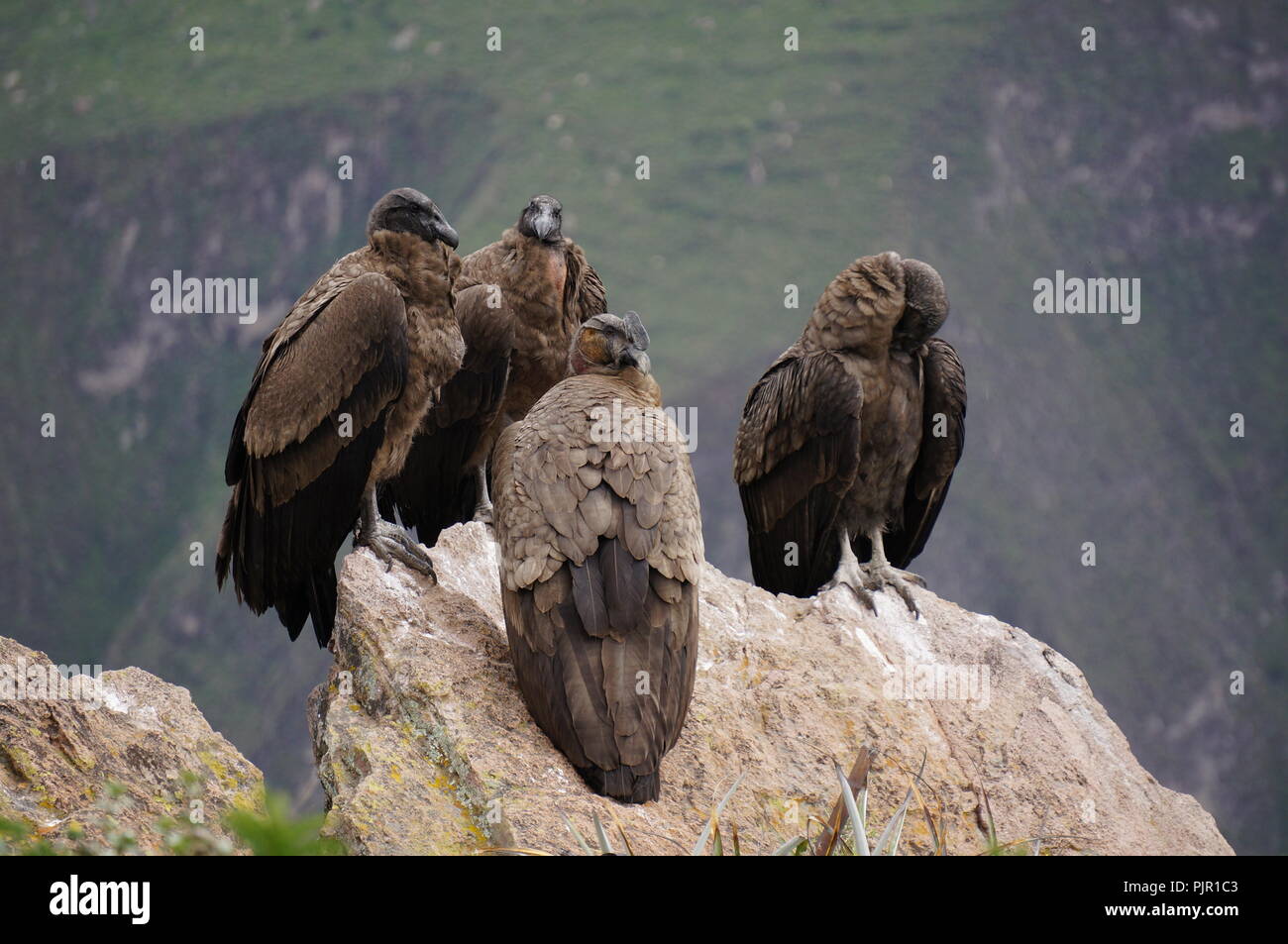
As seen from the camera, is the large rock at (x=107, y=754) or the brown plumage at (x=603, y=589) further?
the large rock at (x=107, y=754)

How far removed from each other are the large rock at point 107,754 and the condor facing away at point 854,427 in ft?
9.94

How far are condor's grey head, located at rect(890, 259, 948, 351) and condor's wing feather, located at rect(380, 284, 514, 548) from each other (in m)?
2.14

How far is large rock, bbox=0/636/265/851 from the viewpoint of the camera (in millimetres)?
4457

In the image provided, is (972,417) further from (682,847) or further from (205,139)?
(682,847)

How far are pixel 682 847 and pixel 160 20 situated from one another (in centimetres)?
1518

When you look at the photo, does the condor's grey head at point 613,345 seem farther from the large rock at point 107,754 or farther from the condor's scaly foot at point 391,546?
the large rock at point 107,754

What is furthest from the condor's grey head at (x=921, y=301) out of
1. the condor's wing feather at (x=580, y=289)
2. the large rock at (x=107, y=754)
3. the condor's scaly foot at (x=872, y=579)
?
the large rock at (x=107, y=754)

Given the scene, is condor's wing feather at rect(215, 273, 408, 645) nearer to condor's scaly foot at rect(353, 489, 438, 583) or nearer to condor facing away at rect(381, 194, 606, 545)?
condor's scaly foot at rect(353, 489, 438, 583)

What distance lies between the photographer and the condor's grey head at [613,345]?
17.2ft

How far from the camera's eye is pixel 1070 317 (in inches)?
621

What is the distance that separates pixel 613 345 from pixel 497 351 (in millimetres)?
1658

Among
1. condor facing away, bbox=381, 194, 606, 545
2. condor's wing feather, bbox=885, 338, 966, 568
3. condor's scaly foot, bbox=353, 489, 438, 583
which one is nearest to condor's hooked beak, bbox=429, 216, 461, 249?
condor facing away, bbox=381, 194, 606, 545

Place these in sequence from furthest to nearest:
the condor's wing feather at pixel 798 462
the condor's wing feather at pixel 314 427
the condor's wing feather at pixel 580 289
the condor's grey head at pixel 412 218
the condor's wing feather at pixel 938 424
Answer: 1. the condor's wing feather at pixel 580 289
2. the condor's wing feather at pixel 938 424
3. the condor's wing feather at pixel 798 462
4. the condor's grey head at pixel 412 218
5. the condor's wing feather at pixel 314 427

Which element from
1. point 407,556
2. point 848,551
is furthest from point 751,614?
point 407,556
